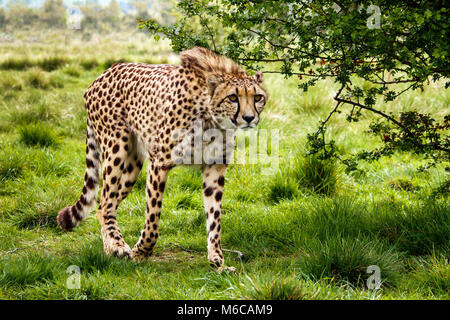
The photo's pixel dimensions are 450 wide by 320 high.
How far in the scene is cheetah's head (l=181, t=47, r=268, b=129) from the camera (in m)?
3.23

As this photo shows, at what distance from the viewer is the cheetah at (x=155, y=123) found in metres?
3.37

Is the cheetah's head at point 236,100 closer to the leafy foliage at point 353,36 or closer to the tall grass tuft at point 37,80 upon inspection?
the leafy foliage at point 353,36

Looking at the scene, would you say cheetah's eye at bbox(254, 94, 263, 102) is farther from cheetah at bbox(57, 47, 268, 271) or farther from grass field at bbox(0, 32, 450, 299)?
grass field at bbox(0, 32, 450, 299)

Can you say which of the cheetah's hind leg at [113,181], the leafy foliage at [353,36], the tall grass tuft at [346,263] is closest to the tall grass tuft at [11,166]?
the cheetah's hind leg at [113,181]

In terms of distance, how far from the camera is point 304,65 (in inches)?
142

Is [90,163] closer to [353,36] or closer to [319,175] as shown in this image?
[319,175]

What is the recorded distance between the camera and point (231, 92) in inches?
128

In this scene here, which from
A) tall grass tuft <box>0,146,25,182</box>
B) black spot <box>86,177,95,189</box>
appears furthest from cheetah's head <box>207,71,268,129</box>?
tall grass tuft <box>0,146,25,182</box>

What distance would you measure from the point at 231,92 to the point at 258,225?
1277 millimetres

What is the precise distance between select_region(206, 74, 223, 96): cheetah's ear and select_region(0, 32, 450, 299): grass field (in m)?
1.19

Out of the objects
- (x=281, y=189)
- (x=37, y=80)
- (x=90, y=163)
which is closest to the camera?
(x=90, y=163)

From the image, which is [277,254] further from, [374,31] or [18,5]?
[18,5]

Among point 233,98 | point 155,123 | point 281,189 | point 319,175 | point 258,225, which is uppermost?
point 233,98

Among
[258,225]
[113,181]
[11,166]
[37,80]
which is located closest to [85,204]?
[113,181]
